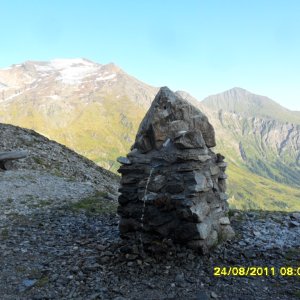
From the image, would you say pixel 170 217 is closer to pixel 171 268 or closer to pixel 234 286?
pixel 171 268

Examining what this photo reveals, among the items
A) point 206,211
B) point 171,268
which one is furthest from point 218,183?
point 171,268

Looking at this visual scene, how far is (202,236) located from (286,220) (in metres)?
6.53

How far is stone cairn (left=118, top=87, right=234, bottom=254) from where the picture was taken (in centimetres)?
1341

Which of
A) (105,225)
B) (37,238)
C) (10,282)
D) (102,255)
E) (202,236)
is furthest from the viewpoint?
(105,225)

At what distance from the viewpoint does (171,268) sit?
12539 mm
